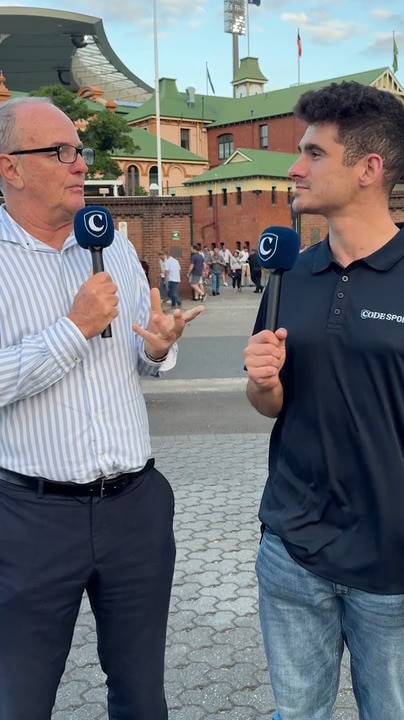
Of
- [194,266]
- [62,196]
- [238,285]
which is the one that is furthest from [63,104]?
[62,196]

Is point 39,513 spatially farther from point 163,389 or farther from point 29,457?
point 163,389

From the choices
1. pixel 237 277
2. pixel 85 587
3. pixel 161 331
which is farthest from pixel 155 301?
pixel 237 277

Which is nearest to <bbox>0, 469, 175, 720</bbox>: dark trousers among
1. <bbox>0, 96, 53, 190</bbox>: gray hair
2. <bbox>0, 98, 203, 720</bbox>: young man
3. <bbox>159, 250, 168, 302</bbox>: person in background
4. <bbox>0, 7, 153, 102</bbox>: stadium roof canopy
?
<bbox>0, 98, 203, 720</bbox>: young man

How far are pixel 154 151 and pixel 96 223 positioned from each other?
5555 cm

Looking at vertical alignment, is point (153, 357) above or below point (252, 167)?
below

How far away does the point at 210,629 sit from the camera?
349 centimetres

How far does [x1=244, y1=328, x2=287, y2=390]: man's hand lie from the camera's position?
175cm

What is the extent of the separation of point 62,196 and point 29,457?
828 mm

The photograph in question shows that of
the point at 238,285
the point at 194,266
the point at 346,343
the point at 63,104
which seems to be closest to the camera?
the point at 346,343

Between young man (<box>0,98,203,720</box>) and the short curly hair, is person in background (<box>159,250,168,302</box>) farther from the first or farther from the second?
the short curly hair

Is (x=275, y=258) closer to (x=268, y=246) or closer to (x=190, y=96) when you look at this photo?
(x=268, y=246)

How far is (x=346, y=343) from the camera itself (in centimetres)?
184

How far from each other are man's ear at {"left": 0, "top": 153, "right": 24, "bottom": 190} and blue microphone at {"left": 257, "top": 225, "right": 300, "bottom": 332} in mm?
826

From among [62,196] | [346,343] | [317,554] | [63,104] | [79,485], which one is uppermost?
[63,104]
